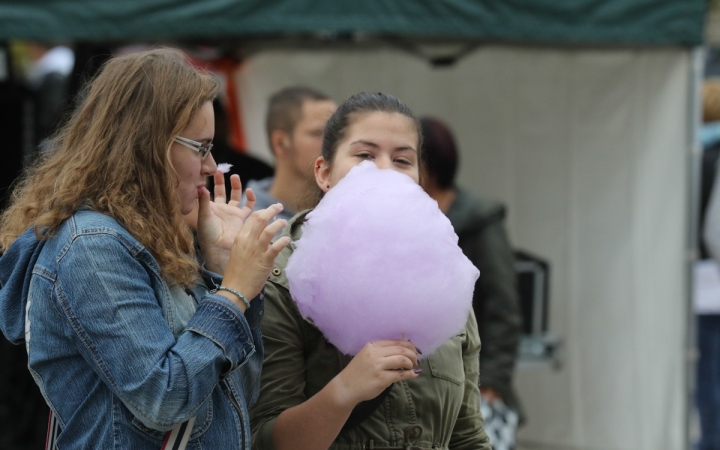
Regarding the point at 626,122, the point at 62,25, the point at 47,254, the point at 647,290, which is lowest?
the point at 647,290

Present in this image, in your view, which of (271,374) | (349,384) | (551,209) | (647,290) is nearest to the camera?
(349,384)

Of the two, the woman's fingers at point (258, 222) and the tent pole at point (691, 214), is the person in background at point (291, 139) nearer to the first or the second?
the woman's fingers at point (258, 222)

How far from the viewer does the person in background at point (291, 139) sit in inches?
127

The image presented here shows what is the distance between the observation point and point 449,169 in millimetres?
3896

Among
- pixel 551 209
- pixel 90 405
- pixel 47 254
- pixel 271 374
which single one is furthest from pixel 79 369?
pixel 551 209

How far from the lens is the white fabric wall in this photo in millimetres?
4594

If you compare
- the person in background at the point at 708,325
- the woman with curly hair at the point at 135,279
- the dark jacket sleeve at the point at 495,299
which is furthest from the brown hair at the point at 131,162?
the person in background at the point at 708,325

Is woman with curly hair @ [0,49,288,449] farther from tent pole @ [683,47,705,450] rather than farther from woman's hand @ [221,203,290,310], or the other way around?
tent pole @ [683,47,705,450]

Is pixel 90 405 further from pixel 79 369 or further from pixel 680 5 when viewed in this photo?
pixel 680 5

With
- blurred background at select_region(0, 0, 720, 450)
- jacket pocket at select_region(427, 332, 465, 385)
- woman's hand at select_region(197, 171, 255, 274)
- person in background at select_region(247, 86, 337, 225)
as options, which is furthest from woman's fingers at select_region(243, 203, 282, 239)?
blurred background at select_region(0, 0, 720, 450)

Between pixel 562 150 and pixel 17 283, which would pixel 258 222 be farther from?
pixel 562 150

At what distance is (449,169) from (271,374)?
2.23 metres

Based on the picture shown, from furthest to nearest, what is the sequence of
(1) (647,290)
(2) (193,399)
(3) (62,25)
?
(1) (647,290), (3) (62,25), (2) (193,399)

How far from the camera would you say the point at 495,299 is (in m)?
3.78
